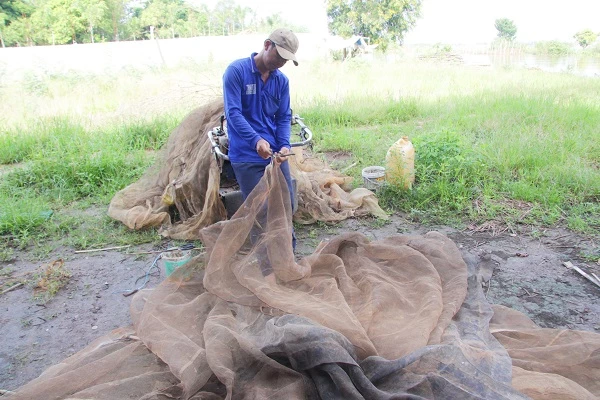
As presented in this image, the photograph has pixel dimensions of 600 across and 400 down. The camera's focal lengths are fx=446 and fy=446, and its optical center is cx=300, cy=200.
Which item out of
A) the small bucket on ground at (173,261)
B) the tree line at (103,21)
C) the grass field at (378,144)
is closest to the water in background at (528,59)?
the grass field at (378,144)

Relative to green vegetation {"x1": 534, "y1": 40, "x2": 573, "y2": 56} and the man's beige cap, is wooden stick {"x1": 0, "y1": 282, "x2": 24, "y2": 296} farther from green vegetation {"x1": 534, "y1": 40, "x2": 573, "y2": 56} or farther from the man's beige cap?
green vegetation {"x1": 534, "y1": 40, "x2": 573, "y2": 56}

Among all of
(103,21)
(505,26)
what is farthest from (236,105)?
(505,26)

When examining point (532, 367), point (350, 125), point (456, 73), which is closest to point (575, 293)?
point (532, 367)

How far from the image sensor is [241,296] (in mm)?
2434

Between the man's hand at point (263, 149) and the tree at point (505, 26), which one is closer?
the man's hand at point (263, 149)

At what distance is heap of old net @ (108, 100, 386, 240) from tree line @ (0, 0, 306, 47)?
22.1 m

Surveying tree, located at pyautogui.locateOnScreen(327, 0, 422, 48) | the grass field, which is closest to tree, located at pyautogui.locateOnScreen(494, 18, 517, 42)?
tree, located at pyautogui.locateOnScreen(327, 0, 422, 48)

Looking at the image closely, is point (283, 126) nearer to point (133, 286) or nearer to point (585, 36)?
point (133, 286)

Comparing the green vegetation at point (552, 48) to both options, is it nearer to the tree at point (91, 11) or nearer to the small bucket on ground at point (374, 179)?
the small bucket on ground at point (374, 179)

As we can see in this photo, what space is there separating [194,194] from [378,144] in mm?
3167

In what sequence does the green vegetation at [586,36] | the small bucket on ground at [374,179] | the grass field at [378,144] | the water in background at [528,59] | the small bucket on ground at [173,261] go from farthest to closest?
the green vegetation at [586,36], the water in background at [528,59], the small bucket on ground at [374,179], the grass field at [378,144], the small bucket on ground at [173,261]

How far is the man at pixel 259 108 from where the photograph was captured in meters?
2.95

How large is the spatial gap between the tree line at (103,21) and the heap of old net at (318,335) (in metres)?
24.7

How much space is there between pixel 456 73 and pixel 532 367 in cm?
1243
